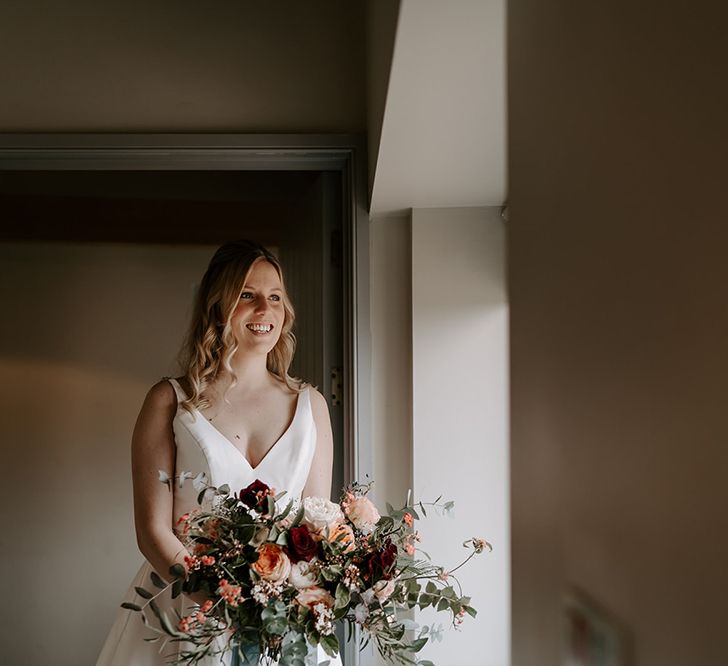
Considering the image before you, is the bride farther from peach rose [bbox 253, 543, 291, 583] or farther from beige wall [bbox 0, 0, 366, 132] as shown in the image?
peach rose [bbox 253, 543, 291, 583]

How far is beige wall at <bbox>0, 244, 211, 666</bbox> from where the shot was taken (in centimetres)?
370

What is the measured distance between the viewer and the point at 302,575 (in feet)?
4.55

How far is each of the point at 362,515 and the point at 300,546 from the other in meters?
0.16

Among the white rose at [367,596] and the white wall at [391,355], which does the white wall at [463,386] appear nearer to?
the white wall at [391,355]

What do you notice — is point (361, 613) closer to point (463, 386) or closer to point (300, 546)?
point (300, 546)

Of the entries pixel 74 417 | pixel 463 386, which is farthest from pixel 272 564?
pixel 74 417

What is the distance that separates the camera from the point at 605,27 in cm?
37

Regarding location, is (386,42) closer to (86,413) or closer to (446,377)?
(446,377)

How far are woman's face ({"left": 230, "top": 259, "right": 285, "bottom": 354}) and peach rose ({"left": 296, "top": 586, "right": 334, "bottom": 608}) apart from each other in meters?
1.12

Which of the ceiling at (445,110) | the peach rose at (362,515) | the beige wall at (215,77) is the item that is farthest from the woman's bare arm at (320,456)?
the beige wall at (215,77)

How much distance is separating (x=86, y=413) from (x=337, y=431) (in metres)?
1.60

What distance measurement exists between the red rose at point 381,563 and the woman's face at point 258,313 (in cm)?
109

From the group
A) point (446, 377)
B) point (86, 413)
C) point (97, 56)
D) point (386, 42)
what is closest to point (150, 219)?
point (86, 413)

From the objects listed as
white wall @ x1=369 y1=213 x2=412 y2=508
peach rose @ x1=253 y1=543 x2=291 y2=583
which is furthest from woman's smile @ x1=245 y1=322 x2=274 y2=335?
peach rose @ x1=253 y1=543 x2=291 y2=583
